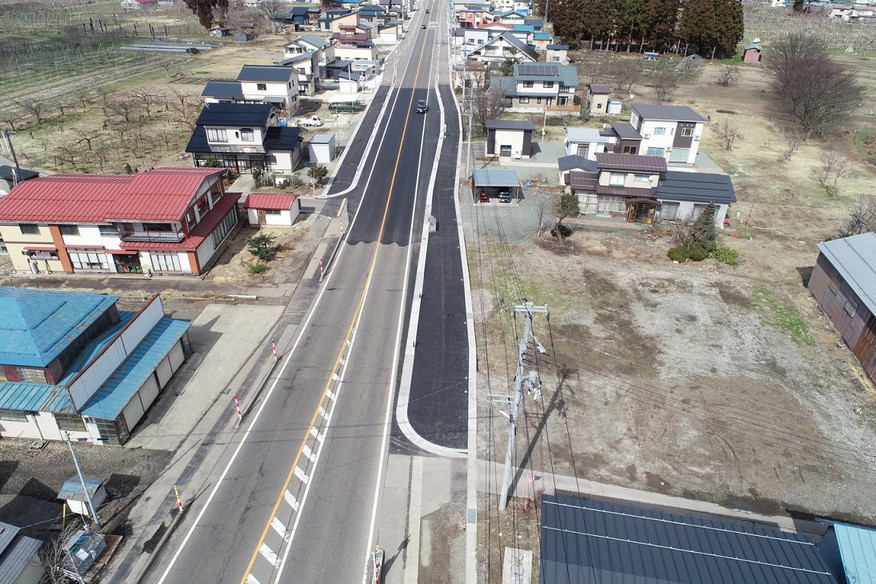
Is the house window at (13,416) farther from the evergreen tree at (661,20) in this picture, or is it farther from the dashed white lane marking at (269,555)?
the evergreen tree at (661,20)

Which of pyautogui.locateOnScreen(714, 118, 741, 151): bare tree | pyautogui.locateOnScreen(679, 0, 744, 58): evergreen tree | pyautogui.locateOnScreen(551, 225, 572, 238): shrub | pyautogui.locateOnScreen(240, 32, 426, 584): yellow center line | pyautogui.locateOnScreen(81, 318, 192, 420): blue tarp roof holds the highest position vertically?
pyautogui.locateOnScreen(679, 0, 744, 58): evergreen tree

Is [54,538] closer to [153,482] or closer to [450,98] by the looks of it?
[153,482]

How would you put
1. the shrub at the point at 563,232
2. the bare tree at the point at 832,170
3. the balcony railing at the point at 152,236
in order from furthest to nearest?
1. the bare tree at the point at 832,170
2. the shrub at the point at 563,232
3. the balcony railing at the point at 152,236

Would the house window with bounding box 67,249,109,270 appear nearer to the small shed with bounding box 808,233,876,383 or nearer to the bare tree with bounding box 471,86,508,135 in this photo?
the bare tree with bounding box 471,86,508,135

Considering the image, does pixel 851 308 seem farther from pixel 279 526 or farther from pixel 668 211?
pixel 279 526

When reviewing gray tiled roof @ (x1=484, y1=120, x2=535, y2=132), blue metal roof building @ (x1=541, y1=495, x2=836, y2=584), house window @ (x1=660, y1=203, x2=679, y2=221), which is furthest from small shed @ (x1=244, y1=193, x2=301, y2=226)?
blue metal roof building @ (x1=541, y1=495, x2=836, y2=584)

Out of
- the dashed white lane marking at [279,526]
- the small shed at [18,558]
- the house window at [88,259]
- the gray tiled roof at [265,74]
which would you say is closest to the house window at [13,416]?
the small shed at [18,558]
